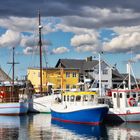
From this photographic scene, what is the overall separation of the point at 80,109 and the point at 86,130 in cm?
491

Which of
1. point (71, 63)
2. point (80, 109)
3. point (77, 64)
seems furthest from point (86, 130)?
point (77, 64)

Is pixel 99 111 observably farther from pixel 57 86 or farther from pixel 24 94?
pixel 57 86

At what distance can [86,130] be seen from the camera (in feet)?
190

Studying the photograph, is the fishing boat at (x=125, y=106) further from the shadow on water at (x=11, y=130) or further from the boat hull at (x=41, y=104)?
the boat hull at (x=41, y=104)

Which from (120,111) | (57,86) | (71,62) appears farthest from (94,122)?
(71,62)

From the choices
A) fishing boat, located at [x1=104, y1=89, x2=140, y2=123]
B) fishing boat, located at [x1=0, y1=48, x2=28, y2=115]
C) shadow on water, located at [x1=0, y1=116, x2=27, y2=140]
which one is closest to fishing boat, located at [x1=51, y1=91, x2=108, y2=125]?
fishing boat, located at [x1=104, y1=89, x2=140, y2=123]

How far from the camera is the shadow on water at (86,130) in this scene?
2094 inches

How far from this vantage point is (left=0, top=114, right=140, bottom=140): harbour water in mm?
51531

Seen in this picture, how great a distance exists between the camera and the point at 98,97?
65875 millimetres

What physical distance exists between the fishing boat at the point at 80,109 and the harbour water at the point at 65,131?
39.1 inches

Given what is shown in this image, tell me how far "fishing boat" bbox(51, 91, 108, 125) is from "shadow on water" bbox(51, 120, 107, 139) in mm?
899

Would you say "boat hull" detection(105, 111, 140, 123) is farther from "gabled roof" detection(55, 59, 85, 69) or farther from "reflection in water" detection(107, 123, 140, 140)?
"gabled roof" detection(55, 59, 85, 69)

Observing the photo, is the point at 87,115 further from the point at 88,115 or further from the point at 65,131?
the point at 65,131

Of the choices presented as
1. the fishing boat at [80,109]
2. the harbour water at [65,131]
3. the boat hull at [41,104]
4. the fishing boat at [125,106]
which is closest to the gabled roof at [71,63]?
the boat hull at [41,104]
